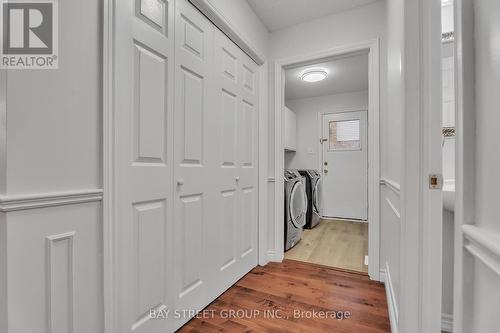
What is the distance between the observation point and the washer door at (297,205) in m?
2.86

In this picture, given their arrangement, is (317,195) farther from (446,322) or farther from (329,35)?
(446,322)

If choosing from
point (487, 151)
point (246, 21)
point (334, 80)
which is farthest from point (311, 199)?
point (487, 151)

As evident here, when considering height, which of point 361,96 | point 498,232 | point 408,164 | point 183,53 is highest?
point 361,96

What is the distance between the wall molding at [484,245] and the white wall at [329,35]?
1.86 metres

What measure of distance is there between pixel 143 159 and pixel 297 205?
2.23 meters

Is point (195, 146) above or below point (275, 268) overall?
above

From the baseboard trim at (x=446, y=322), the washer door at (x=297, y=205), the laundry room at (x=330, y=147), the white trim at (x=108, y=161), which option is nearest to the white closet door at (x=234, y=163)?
the washer door at (x=297, y=205)

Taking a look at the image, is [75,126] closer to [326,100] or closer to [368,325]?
[368,325]

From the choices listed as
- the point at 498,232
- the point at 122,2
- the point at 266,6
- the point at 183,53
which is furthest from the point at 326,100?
the point at 498,232

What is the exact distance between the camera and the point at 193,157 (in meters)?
1.53

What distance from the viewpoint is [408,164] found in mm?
1098

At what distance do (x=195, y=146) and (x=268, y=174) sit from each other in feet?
3.55

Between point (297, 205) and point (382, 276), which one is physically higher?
point (297, 205)

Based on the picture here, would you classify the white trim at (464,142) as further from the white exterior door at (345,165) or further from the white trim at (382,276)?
the white exterior door at (345,165)
